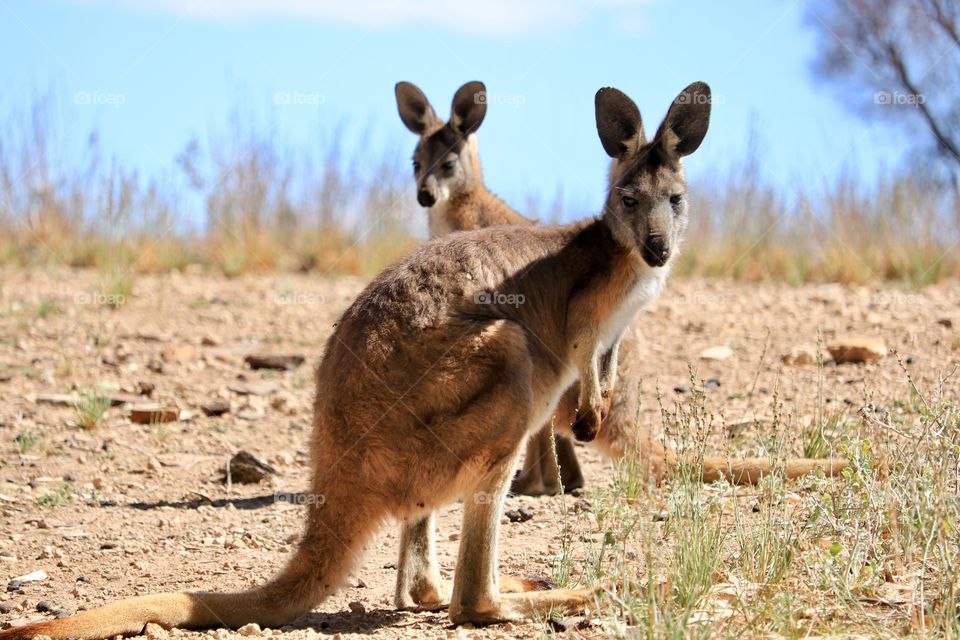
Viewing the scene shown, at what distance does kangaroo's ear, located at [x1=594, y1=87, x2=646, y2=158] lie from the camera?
17.6 feet

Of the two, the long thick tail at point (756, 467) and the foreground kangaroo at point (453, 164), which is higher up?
the foreground kangaroo at point (453, 164)

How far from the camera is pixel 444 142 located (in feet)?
27.9

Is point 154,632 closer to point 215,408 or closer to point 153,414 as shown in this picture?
point 153,414

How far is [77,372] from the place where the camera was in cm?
836

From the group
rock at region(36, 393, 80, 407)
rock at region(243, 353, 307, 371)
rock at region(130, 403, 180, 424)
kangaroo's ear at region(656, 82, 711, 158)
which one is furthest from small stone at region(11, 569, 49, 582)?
rock at region(243, 353, 307, 371)

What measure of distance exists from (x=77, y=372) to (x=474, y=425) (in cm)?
521

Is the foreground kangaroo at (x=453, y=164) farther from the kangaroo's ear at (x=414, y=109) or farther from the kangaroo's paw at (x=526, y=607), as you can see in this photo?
the kangaroo's paw at (x=526, y=607)

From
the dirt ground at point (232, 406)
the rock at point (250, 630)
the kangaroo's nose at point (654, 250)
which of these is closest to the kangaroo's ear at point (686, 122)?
the kangaroo's nose at point (654, 250)

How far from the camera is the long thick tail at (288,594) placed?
12.6ft

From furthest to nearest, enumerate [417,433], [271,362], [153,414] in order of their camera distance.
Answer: [271,362] < [153,414] < [417,433]

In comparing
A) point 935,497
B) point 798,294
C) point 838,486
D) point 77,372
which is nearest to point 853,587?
point 935,497

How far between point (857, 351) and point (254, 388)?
14.2 feet

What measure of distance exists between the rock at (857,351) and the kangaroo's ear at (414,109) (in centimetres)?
341

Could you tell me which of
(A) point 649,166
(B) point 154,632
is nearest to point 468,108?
(A) point 649,166
